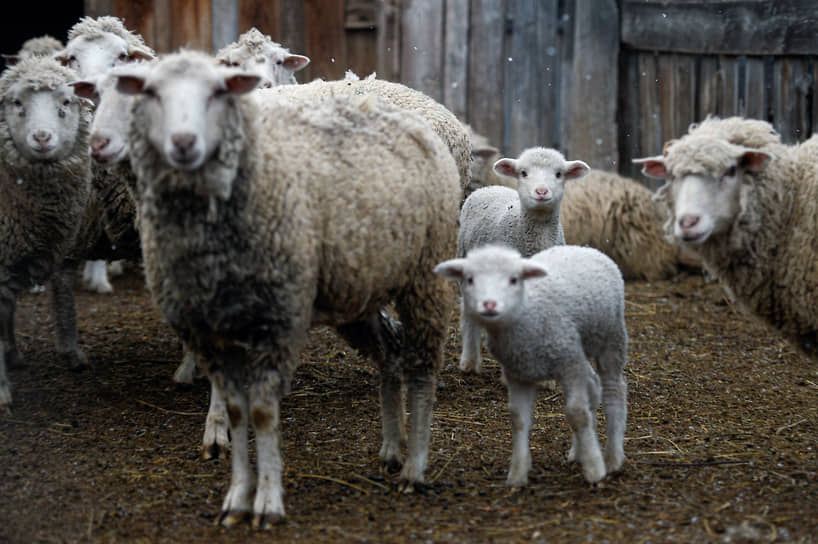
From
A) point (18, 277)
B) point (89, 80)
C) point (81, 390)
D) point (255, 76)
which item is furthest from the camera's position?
point (81, 390)

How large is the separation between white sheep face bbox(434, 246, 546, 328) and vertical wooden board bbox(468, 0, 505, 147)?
5381mm

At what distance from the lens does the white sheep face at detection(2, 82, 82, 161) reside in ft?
18.1

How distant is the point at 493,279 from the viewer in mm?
4086

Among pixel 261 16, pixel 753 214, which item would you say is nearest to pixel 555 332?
pixel 753 214

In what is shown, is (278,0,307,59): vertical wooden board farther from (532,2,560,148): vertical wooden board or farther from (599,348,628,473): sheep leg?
(599,348,628,473): sheep leg

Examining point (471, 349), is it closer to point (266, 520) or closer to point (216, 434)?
point (216, 434)

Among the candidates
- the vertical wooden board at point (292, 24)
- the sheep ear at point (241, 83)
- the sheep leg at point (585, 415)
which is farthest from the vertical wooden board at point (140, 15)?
the sheep leg at point (585, 415)

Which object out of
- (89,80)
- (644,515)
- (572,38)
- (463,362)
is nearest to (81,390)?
(89,80)

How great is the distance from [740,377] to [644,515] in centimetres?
265

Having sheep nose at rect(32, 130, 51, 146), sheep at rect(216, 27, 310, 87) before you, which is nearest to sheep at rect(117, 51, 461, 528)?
sheep nose at rect(32, 130, 51, 146)

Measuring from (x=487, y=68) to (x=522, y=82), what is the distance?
37 cm

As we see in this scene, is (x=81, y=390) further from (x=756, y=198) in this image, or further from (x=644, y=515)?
(x=756, y=198)

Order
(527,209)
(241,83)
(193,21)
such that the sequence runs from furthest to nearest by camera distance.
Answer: (193,21) < (527,209) < (241,83)

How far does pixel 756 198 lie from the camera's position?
430cm
